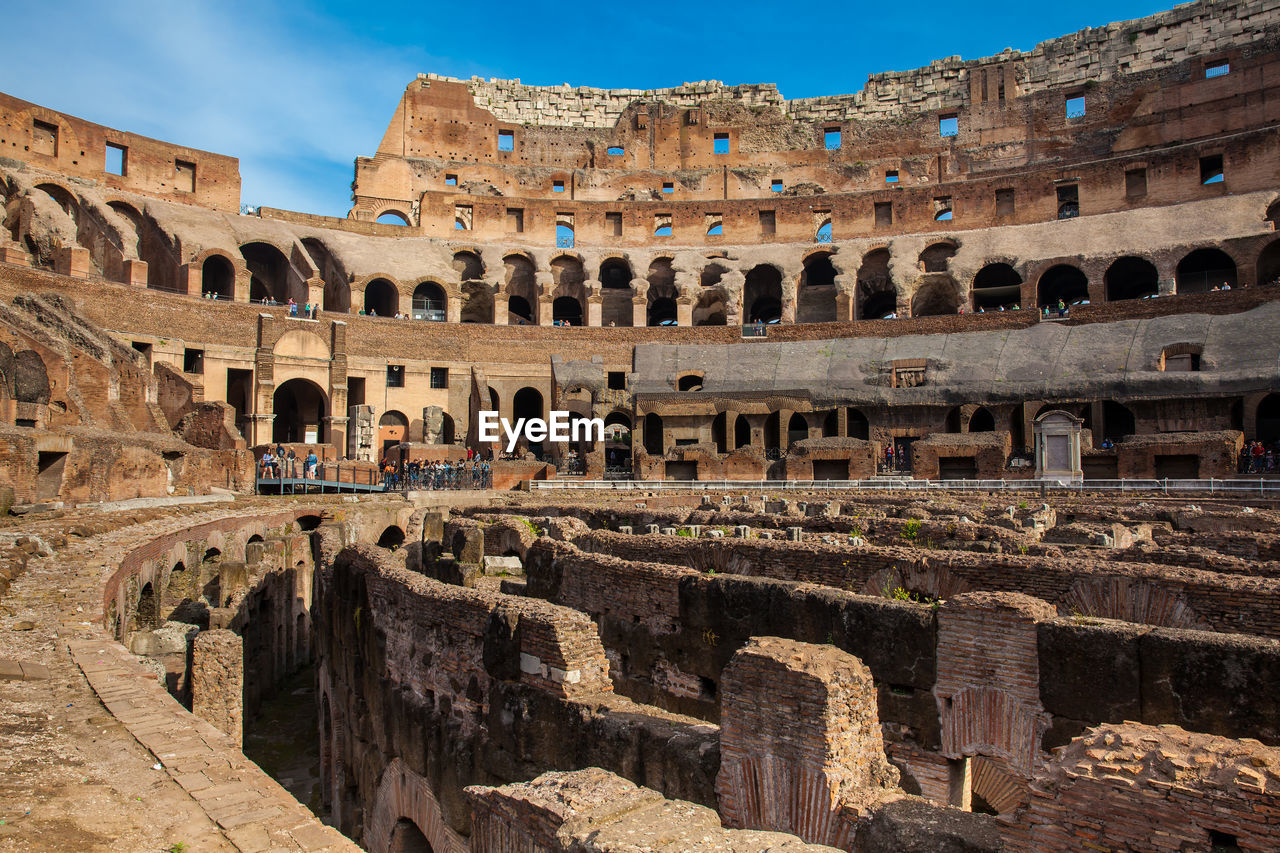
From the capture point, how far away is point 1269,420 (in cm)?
2933

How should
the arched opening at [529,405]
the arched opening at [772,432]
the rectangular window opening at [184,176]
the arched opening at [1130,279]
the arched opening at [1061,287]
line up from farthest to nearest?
the rectangular window opening at [184,176]
the arched opening at [1061,287]
the arched opening at [1130,279]
the arched opening at [529,405]
the arched opening at [772,432]

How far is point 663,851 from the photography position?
3.43 m

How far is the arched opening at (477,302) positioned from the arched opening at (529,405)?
21.8 feet

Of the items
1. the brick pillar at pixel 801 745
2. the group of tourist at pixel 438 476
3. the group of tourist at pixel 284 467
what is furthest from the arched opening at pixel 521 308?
the brick pillar at pixel 801 745

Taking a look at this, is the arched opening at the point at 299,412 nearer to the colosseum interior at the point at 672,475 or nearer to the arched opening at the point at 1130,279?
the colosseum interior at the point at 672,475

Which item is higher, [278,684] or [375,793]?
[375,793]

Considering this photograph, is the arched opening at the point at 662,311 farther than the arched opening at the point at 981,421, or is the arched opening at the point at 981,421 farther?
the arched opening at the point at 662,311

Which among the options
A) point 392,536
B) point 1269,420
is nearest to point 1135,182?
point 1269,420

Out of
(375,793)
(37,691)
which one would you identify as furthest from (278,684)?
(37,691)

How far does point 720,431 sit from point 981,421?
32.1 ft

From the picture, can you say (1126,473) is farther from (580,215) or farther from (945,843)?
(580,215)

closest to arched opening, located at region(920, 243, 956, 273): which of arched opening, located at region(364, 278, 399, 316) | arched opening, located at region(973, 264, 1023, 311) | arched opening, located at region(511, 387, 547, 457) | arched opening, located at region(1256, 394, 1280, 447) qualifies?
arched opening, located at region(973, 264, 1023, 311)

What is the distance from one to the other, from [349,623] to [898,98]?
2199 inches

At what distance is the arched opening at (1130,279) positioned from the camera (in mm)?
40094
